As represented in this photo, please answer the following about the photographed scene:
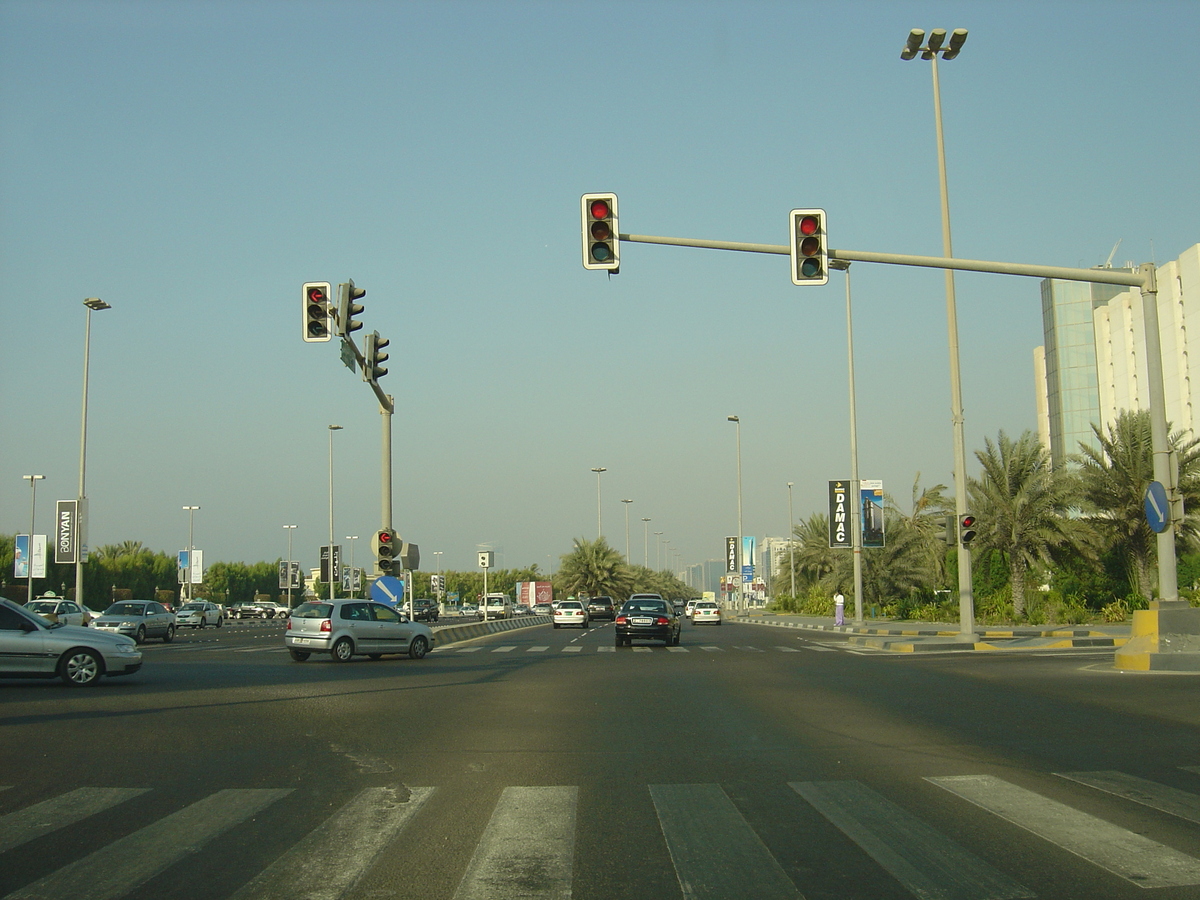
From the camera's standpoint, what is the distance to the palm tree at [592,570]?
9631 centimetres

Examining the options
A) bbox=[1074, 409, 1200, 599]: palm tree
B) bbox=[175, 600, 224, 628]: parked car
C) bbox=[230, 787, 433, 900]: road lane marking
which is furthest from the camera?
bbox=[175, 600, 224, 628]: parked car

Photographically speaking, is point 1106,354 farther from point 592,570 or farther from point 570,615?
point 570,615

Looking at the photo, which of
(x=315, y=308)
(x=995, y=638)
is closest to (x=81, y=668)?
(x=315, y=308)

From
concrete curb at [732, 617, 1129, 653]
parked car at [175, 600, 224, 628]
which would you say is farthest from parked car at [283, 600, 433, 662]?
parked car at [175, 600, 224, 628]

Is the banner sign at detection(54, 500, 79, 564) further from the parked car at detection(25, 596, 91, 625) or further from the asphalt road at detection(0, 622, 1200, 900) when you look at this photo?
the asphalt road at detection(0, 622, 1200, 900)

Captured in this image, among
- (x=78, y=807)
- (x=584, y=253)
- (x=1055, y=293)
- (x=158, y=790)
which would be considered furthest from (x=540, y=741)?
(x=1055, y=293)

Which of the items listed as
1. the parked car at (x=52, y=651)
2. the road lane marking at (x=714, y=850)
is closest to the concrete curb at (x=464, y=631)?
the parked car at (x=52, y=651)

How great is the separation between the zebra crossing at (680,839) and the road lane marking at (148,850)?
14mm

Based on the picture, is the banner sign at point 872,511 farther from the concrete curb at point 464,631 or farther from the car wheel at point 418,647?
the car wheel at point 418,647

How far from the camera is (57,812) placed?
786 cm

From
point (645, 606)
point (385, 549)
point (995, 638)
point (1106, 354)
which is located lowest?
point (995, 638)

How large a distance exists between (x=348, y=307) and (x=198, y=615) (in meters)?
51.8

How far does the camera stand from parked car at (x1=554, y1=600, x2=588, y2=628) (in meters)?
55.0

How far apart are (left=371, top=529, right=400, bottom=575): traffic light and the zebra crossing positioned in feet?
57.7
